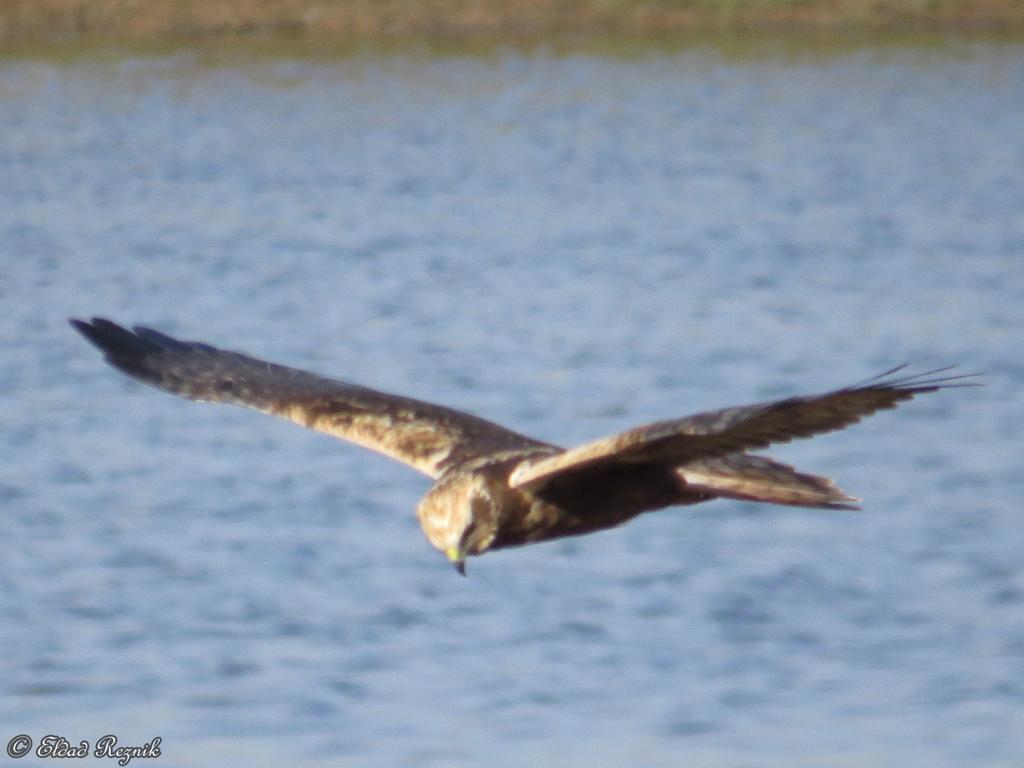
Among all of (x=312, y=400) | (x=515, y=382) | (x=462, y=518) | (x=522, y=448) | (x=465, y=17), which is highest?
(x=465, y=17)

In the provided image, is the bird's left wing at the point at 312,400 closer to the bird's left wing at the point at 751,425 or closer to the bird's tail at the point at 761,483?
the bird's tail at the point at 761,483

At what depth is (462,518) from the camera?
6008 mm

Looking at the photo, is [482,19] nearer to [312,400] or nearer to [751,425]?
[312,400]

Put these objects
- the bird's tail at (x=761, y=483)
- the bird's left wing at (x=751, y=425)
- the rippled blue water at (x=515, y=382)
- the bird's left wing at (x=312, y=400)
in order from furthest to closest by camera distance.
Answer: the rippled blue water at (x=515, y=382) → the bird's left wing at (x=312, y=400) → the bird's tail at (x=761, y=483) → the bird's left wing at (x=751, y=425)

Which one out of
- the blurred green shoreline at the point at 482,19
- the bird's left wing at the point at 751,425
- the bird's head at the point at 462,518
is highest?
the blurred green shoreline at the point at 482,19

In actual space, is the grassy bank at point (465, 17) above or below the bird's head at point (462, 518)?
above

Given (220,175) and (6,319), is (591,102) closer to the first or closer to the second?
(220,175)

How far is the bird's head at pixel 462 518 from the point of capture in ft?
19.7

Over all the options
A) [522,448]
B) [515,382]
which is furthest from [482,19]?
[522,448]

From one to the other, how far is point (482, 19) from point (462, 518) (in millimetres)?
22357

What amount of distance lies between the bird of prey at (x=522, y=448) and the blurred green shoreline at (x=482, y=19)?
63.9ft

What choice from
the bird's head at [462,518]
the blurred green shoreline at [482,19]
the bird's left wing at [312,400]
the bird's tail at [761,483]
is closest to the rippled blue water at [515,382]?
the blurred green shoreline at [482,19]

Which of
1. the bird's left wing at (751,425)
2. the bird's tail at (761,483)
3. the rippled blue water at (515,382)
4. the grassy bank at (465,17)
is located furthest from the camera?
the grassy bank at (465,17)

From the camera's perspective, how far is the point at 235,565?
1205 centimetres
